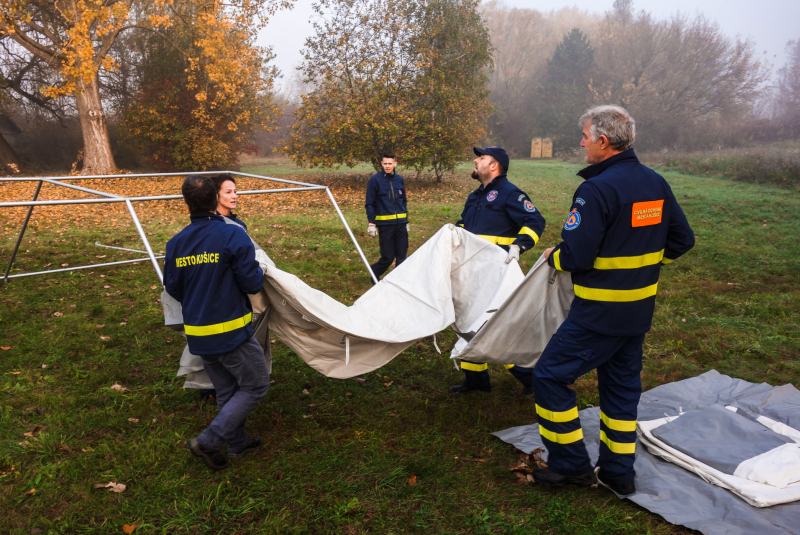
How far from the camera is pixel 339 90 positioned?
16.5 m

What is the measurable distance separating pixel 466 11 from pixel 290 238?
589 inches

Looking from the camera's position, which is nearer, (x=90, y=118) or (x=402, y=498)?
(x=402, y=498)

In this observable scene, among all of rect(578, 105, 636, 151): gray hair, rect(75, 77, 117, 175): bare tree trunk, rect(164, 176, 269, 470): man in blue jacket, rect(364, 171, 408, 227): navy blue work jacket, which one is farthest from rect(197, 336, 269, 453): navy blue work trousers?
rect(75, 77, 117, 175): bare tree trunk

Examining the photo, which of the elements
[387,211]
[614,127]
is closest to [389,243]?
[387,211]

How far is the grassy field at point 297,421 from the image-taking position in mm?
2826

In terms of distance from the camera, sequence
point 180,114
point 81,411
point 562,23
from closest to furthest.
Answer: point 81,411 < point 180,114 < point 562,23

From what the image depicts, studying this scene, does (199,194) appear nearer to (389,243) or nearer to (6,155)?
(389,243)

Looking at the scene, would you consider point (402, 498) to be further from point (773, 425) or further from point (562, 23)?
point (562, 23)

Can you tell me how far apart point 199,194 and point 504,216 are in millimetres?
2474

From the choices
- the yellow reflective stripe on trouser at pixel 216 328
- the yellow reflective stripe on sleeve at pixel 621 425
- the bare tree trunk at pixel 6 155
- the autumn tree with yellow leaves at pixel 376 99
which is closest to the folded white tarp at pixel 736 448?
the yellow reflective stripe on sleeve at pixel 621 425

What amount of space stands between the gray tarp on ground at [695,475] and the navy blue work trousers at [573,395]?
0.24m

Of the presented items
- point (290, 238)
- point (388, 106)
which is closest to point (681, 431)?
point (290, 238)

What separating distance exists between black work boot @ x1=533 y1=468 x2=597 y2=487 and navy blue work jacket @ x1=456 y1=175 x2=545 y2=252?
5.77ft

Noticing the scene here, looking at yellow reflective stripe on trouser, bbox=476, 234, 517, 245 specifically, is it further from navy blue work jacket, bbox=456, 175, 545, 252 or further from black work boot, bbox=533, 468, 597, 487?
black work boot, bbox=533, 468, 597, 487
